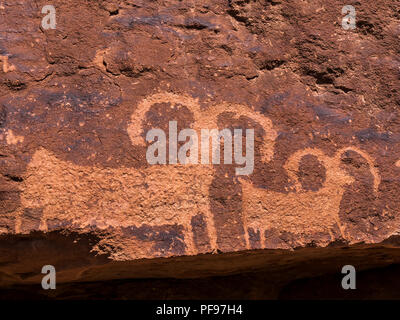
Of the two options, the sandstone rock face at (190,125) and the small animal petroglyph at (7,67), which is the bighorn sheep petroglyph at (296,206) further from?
the small animal petroglyph at (7,67)

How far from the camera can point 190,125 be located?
1135 millimetres

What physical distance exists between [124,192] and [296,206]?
32cm

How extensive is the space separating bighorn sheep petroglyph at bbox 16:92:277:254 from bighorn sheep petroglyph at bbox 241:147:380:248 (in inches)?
3.2

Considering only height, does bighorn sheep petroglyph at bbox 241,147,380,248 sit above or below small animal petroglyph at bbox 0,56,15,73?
below

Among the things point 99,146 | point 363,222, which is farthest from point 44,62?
point 363,222

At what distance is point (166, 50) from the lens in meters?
1.16

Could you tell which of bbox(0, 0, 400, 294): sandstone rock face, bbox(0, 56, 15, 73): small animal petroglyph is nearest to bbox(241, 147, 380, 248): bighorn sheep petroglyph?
bbox(0, 0, 400, 294): sandstone rock face

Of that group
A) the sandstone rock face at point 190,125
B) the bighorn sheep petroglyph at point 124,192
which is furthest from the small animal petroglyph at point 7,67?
the bighorn sheep petroglyph at point 124,192

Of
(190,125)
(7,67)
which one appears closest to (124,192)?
(190,125)

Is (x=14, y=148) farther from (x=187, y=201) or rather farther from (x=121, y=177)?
(x=187, y=201)

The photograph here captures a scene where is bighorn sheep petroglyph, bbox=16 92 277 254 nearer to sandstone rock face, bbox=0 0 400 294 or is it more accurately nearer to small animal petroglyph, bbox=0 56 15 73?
sandstone rock face, bbox=0 0 400 294

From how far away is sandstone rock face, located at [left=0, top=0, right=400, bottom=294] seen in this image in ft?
3.59

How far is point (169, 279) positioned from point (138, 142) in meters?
0.42

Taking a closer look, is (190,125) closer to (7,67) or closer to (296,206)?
(296,206)
